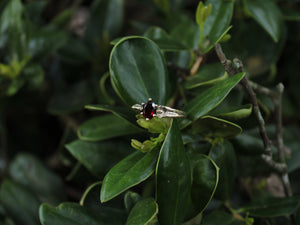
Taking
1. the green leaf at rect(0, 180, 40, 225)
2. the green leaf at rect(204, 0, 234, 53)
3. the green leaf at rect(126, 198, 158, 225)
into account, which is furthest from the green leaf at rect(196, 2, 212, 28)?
the green leaf at rect(0, 180, 40, 225)

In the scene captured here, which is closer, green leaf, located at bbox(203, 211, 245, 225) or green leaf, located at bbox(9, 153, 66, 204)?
green leaf, located at bbox(203, 211, 245, 225)

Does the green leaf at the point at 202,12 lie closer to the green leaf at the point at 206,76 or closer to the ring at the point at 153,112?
the green leaf at the point at 206,76

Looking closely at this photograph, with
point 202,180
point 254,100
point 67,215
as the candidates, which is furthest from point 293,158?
point 67,215

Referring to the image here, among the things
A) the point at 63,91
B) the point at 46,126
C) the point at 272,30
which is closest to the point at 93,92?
the point at 63,91

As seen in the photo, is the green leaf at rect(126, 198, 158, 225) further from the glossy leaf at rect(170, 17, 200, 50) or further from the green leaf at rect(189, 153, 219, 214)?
the glossy leaf at rect(170, 17, 200, 50)

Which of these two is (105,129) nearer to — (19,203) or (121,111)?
(121,111)

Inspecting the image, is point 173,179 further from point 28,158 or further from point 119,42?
point 28,158
